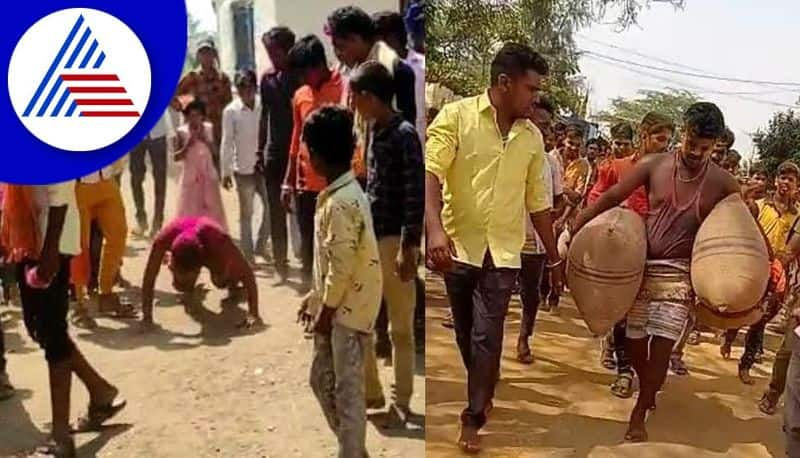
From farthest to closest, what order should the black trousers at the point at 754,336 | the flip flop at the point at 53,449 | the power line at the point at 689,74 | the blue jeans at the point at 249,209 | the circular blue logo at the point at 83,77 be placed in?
the black trousers at the point at 754,336, the power line at the point at 689,74, the flip flop at the point at 53,449, the blue jeans at the point at 249,209, the circular blue logo at the point at 83,77

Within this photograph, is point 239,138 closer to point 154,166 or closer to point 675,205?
point 154,166

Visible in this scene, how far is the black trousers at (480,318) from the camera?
6.02 ft

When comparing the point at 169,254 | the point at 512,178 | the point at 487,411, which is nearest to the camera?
the point at 169,254

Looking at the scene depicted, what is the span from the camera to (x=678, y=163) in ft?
6.05

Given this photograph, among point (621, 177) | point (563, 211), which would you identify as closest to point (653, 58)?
point (621, 177)

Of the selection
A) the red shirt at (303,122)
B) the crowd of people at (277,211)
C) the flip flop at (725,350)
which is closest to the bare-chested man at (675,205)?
the flip flop at (725,350)

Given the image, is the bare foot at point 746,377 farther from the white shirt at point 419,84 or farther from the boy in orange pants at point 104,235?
the boy in orange pants at point 104,235

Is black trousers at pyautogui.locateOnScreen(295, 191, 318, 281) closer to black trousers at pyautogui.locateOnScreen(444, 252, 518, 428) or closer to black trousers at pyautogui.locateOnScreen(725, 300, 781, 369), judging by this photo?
black trousers at pyautogui.locateOnScreen(444, 252, 518, 428)

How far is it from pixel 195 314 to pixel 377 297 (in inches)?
13.7

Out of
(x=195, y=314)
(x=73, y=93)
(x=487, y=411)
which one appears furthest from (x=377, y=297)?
(x=73, y=93)

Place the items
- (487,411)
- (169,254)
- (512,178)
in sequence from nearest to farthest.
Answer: (169,254) < (512,178) < (487,411)

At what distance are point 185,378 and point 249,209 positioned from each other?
35 centimetres

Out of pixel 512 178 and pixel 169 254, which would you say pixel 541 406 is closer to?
pixel 512 178

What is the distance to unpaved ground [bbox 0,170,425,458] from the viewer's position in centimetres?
164
